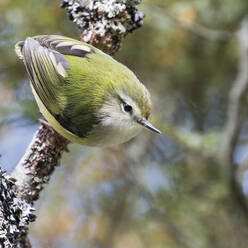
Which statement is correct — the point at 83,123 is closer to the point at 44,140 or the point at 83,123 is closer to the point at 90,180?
the point at 44,140

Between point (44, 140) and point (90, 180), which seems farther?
point (90, 180)

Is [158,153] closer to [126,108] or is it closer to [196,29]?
[196,29]

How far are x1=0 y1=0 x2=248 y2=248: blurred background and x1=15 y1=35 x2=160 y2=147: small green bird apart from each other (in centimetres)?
91

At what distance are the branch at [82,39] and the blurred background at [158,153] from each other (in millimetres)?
1236

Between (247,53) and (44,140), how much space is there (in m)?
1.92

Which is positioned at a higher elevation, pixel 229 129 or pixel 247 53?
pixel 247 53

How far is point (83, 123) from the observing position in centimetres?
243

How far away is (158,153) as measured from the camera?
3.93 meters

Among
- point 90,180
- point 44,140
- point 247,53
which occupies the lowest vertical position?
point 44,140

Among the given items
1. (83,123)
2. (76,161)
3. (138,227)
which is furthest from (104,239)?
(83,123)

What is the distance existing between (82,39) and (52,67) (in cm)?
25

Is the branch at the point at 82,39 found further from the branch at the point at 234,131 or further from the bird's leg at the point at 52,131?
the branch at the point at 234,131

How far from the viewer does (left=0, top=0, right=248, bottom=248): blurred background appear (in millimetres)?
3695

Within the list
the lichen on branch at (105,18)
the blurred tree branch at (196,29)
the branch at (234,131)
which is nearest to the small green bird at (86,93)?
the lichen on branch at (105,18)
